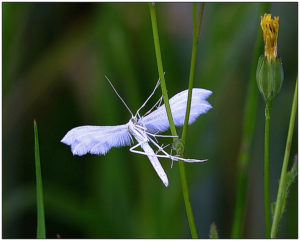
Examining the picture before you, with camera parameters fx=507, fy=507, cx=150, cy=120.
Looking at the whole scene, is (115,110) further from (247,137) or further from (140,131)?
(140,131)

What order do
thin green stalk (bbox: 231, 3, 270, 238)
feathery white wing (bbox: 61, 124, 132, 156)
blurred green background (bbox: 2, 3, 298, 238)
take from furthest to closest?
blurred green background (bbox: 2, 3, 298, 238), thin green stalk (bbox: 231, 3, 270, 238), feathery white wing (bbox: 61, 124, 132, 156)

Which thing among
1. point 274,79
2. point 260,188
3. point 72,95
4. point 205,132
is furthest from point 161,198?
point 274,79

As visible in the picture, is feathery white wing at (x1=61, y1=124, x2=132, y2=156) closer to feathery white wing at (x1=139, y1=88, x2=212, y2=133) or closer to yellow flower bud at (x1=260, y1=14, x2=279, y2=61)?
feathery white wing at (x1=139, y1=88, x2=212, y2=133)

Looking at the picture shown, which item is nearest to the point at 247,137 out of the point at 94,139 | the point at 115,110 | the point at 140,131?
the point at 140,131

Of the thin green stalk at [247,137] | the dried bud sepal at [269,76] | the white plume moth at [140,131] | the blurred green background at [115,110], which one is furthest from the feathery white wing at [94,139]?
the blurred green background at [115,110]

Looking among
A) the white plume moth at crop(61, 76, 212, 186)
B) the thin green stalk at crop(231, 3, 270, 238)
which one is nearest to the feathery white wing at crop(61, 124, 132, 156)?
the white plume moth at crop(61, 76, 212, 186)

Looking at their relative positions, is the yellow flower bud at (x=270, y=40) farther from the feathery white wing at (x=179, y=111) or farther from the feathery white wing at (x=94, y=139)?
the feathery white wing at (x=94, y=139)

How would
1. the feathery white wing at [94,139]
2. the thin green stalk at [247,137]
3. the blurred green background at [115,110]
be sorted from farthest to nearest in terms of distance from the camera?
the blurred green background at [115,110], the thin green stalk at [247,137], the feathery white wing at [94,139]

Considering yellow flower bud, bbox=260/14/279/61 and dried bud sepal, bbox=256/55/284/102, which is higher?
yellow flower bud, bbox=260/14/279/61
